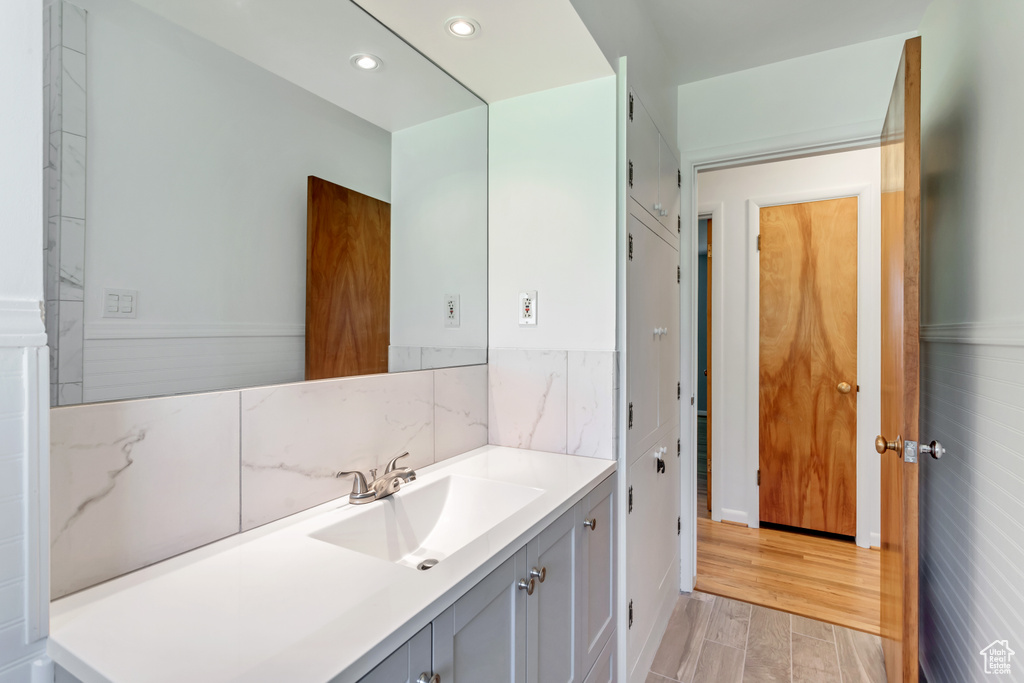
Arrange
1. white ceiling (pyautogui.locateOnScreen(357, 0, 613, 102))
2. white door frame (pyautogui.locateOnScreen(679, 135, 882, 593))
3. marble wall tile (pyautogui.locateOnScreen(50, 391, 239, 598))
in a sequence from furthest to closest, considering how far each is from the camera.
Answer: white door frame (pyautogui.locateOnScreen(679, 135, 882, 593)) < white ceiling (pyautogui.locateOnScreen(357, 0, 613, 102)) < marble wall tile (pyautogui.locateOnScreen(50, 391, 239, 598))

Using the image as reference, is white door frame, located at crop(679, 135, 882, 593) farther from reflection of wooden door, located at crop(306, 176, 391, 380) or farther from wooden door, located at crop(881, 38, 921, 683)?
reflection of wooden door, located at crop(306, 176, 391, 380)

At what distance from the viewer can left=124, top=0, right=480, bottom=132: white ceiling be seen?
1.02m

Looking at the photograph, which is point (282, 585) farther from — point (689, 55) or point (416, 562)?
point (689, 55)

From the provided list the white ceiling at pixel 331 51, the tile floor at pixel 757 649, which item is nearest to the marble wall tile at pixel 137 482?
the white ceiling at pixel 331 51

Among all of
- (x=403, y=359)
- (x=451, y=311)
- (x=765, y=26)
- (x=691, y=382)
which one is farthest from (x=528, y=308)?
(x=765, y=26)

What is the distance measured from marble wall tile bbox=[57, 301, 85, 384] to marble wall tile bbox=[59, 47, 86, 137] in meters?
0.28

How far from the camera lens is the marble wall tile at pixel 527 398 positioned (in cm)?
171

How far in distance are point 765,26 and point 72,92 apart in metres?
2.25

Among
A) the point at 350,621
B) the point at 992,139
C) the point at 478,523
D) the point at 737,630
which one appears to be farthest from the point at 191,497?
the point at 737,630

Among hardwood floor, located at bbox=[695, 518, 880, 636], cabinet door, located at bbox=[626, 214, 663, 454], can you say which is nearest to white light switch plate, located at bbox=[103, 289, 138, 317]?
cabinet door, located at bbox=[626, 214, 663, 454]

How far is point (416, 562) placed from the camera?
120 cm

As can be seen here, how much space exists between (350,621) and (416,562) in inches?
20.6

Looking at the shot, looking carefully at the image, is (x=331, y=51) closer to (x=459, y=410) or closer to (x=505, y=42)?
(x=505, y=42)

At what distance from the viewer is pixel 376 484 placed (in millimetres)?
1205
